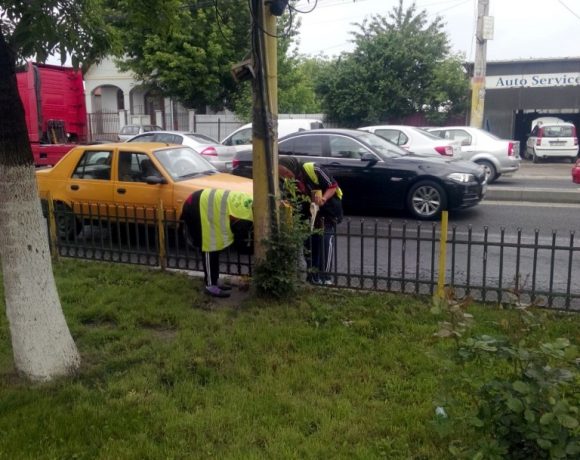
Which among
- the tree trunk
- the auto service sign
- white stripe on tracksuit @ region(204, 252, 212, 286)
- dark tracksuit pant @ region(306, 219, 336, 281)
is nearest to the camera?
the tree trunk

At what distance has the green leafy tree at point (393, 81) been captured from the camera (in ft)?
88.0

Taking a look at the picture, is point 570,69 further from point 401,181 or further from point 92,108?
point 92,108

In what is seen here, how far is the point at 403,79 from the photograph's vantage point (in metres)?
27.3

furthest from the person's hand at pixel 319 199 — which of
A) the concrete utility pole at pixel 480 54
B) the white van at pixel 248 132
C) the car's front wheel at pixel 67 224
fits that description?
the concrete utility pole at pixel 480 54

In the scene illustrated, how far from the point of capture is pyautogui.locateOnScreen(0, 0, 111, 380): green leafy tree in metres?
4.13

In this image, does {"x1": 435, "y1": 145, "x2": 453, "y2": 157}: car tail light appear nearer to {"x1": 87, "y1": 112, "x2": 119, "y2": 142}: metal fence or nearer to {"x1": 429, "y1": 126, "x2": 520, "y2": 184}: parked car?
{"x1": 429, "y1": 126, "x2": 520, "y2": 184}: parked car

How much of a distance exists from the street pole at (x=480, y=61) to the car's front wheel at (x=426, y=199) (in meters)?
10.1

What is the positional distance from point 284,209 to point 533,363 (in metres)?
3.60

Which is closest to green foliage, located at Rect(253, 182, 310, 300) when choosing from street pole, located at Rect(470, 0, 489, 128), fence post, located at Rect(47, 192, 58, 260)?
fence post, located at Rect(47, 192, 58, 260)

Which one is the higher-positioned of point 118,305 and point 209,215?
point 209,215

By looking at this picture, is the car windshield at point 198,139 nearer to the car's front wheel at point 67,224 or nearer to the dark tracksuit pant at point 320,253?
the car's front wheel at point 67,224

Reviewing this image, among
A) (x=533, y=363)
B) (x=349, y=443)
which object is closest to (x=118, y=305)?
(x=349, y=443)

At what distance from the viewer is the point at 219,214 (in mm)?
6074

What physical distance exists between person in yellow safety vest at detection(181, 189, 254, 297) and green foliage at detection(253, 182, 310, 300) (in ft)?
1.44
